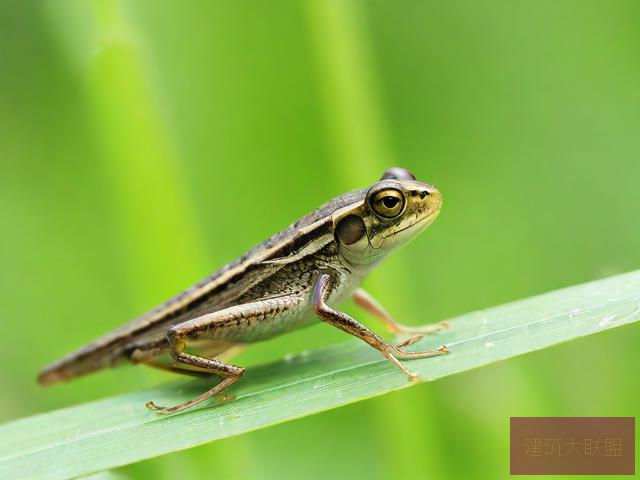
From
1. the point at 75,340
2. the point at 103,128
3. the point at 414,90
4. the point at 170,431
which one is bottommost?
the point at 170,431

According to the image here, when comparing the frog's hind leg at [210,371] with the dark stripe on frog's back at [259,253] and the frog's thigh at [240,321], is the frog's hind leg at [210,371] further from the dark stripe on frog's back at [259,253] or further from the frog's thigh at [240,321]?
the dark stripe on frog's back at [259,253]

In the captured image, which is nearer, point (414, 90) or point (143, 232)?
point (143, 232)

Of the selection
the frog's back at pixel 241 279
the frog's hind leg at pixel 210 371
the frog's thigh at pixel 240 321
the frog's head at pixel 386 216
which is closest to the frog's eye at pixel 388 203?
the frog's head at pixel 386 216

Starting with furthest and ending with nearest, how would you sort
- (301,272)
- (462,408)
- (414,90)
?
(414,90), (301,272), (462,408)

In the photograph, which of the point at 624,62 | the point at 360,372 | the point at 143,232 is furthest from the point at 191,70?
the point at 624,62

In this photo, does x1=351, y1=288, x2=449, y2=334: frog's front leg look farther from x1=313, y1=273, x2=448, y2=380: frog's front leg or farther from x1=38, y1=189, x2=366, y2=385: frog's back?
x1=38, y1=189, x2=366, y2=385: frog's back

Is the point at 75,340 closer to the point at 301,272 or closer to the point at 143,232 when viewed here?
the point at 143,232

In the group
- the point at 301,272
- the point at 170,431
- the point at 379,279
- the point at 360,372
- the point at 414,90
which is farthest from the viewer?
the point at 414,90

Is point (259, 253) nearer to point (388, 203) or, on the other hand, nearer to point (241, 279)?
Result: point (241, 279)
